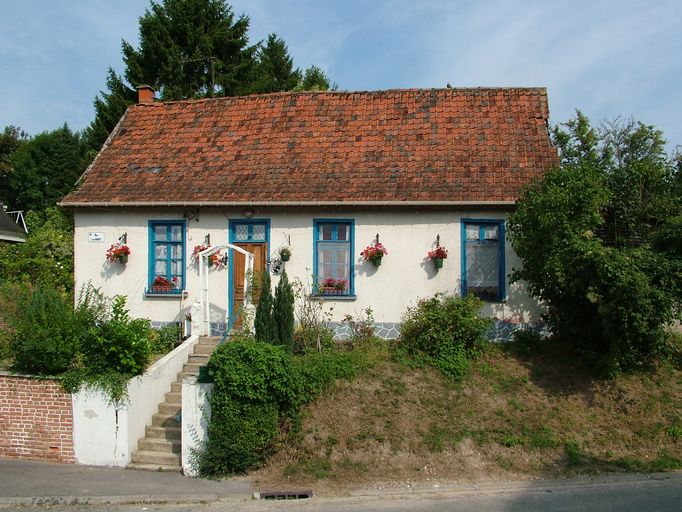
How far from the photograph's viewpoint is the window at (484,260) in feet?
43.3

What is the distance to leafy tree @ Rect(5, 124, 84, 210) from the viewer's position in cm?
3884

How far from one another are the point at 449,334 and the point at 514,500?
3927 millimetres

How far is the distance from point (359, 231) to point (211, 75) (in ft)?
48.1

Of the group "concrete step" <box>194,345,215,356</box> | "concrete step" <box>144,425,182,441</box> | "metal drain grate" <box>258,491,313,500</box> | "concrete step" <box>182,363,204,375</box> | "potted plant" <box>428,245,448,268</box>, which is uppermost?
"potted plant" <box>428,245,448,268</box>

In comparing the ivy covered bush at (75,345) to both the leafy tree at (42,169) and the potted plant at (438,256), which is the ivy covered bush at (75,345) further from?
the leafy tree at (42,169)

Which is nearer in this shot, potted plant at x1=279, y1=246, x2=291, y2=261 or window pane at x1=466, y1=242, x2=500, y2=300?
window pane at x1=466, y1=242, x2=500, y2=300

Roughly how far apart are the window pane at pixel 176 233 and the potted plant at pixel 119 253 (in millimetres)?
1044

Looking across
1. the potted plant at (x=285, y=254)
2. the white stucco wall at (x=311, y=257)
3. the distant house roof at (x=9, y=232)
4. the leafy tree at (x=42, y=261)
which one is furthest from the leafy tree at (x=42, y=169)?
the potted plant at (x=285, y=254)

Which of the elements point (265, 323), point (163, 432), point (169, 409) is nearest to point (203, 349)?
point (169, 409)

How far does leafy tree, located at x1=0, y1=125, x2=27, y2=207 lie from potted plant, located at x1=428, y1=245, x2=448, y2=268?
29394mm

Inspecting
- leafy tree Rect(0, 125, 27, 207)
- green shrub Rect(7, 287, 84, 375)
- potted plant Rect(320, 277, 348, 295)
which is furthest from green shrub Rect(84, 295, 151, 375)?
leafy tree Rect(0, 125, 27, 207)

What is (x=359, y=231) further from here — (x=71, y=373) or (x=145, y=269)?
(x=71, y=373)

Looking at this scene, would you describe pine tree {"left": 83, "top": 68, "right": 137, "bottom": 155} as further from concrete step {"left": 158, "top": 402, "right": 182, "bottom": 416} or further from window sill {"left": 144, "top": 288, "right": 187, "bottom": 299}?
concrete step {"left": 158, "top": 402, "right": 182, "bottom": 416}

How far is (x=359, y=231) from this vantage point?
13.5 m
